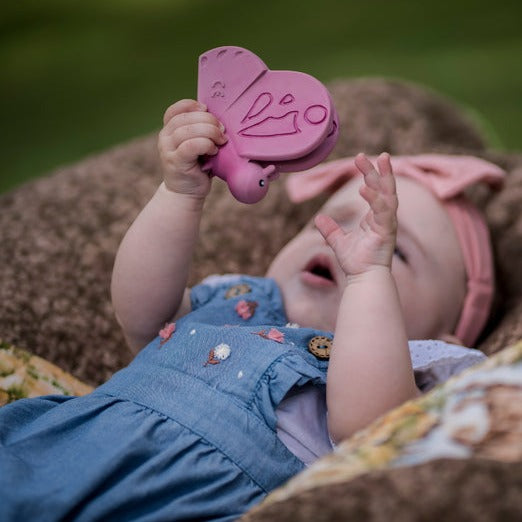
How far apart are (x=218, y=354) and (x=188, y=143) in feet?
0.74

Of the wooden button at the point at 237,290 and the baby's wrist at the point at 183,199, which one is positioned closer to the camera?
the baby's wrist at the point at 183,199

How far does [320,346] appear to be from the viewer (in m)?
0.88

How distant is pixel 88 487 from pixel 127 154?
820mm

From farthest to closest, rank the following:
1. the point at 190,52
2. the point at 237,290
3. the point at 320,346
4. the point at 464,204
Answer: the point at 190,52 < the point at 464,204 < the point at 237,290 < the point at 320,346

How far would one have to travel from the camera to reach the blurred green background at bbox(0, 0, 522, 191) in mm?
2332

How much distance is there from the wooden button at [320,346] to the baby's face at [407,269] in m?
0.08

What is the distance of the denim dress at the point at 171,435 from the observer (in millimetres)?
708

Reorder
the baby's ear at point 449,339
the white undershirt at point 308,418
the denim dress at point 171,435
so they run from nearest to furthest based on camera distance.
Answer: the denim dress at point 171,435
the white undershirt at point 308,418
the baby's ear at point 449,339

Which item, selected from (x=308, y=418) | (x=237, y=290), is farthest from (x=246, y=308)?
(x=308, y=418)

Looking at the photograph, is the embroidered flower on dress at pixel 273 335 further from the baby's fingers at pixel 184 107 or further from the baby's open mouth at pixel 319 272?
the baby's fingers at pixel 184 107

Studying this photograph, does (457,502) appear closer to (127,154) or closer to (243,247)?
(243,247)

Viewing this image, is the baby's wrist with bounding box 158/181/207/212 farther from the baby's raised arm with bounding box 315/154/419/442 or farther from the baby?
the baby's raised arm with bounding box 315/154/419/442

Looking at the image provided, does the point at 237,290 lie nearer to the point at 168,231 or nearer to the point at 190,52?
the point at 168,231

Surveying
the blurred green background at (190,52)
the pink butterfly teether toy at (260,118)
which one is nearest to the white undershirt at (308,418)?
the pink butterfly teether toy at (260,118)
